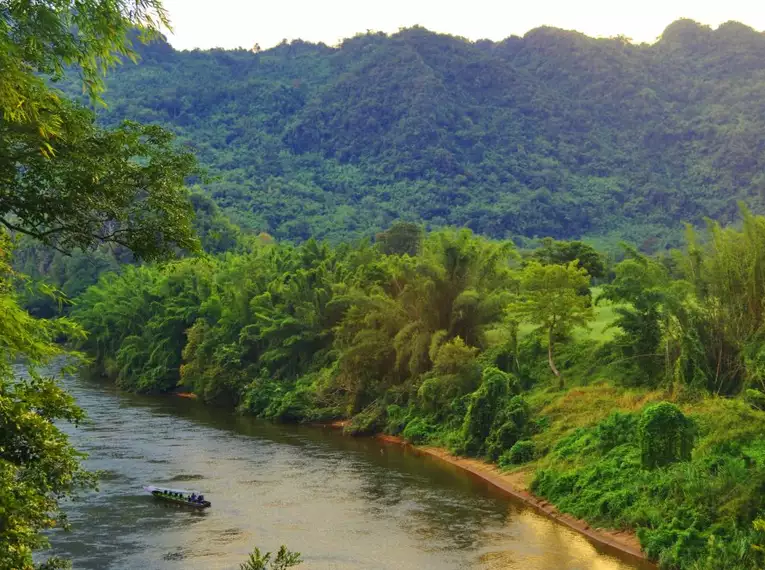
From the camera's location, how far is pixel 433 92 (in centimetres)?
16912

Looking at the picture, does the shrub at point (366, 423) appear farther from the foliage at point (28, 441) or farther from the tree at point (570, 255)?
the foliage at point (28, 441)

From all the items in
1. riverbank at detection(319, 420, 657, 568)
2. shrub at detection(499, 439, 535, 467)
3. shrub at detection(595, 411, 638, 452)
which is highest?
shrub at detection(595, 411, 638, 452)

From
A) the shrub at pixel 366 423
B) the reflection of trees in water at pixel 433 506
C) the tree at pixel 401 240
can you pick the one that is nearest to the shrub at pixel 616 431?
the reflection of trees in water at pixel 433 506

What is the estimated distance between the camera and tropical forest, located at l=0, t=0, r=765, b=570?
35.4ft

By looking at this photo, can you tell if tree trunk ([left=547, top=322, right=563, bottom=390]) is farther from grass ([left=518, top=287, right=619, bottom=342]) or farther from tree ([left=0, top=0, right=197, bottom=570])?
tree ([left=0, top=0, right=197, bottom=570])

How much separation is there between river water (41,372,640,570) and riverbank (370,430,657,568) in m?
0.41

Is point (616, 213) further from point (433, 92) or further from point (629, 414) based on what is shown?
point (629, 414)

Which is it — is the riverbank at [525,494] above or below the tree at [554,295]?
below

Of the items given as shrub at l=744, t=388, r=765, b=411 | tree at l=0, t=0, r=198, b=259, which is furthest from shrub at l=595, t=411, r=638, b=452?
tree at l=0, t=0, r=198, b=259

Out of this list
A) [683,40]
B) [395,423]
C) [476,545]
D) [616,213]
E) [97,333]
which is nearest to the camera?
[476,545]

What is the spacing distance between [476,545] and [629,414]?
28.3 feet

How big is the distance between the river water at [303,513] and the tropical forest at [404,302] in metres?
0.59

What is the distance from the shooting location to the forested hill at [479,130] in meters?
134

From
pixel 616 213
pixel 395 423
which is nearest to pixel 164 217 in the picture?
pixel 395 423
